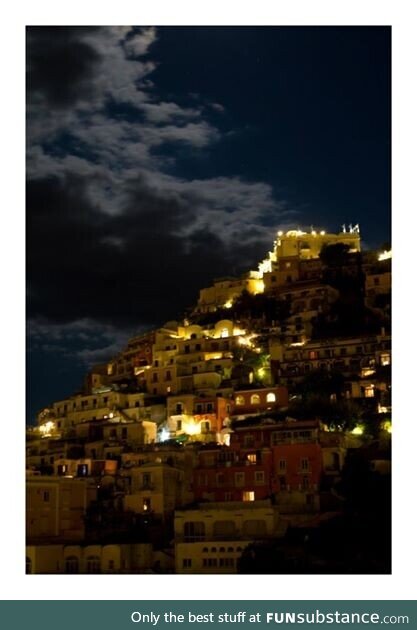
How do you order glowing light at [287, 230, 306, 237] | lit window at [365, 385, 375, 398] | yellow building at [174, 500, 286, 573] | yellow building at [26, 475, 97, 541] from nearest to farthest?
yellow building at [174, 500, 286, 573] → yellow building at [26, 475, 97, 541] → lit window at [365, 385, 375, 398] → glowing light at [287, 230, 306, 237]

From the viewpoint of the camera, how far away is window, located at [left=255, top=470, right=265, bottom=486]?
17484mm

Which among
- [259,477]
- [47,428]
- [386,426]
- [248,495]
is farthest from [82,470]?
[386,426]

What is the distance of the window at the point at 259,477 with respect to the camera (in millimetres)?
17484

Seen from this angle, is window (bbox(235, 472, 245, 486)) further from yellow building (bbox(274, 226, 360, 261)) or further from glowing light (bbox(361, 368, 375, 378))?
yellow building (bbox(274, 226, 360, 261))

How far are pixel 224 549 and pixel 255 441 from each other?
3566mm

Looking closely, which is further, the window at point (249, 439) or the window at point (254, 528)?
the window at point (249, 439)

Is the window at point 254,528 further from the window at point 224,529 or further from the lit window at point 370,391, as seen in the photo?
the lit window at point 370,391

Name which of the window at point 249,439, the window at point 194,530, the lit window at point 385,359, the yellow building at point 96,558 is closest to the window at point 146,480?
the window at point 194,530

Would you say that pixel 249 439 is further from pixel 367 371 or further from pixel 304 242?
pixel 304 242

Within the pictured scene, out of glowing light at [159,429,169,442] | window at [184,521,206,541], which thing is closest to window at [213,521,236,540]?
window at [184,521,206,541]

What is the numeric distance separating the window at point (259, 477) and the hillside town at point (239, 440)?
34 mm

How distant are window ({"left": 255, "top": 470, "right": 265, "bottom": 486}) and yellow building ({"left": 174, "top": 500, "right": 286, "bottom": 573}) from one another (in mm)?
1056

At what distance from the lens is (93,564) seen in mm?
15188
